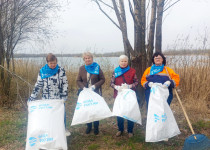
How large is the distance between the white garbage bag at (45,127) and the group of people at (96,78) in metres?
0.40

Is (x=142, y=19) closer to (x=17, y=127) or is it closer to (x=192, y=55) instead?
(x=192, y=55)

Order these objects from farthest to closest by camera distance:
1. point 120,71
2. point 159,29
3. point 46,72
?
point 159,29
point 120,71
point 46,72

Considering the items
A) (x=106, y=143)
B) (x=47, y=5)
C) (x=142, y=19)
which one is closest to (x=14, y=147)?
(x=106, y=143)

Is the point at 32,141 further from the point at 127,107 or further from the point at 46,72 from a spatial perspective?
the point at 127,107

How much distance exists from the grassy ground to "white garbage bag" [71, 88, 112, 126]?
50cm

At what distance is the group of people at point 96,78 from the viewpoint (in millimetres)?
2959

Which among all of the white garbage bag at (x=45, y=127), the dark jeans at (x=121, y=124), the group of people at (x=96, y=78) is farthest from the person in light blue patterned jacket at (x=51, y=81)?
the dark jeans at (x=121, y=124)

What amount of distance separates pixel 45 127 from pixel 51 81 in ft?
2.67

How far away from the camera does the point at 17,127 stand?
3.76 m

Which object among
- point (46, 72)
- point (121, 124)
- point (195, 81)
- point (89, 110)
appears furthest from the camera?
point (195, 81)

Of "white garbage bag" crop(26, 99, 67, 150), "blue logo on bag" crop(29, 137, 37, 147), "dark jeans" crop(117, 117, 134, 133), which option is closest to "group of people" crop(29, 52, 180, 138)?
"dark jeans" crop(117, 117, 134, 133)

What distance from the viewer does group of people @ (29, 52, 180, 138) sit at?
116 inches

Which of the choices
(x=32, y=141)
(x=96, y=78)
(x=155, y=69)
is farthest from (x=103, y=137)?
(x=155, y=69)

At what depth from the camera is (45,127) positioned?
2500 millimetres
